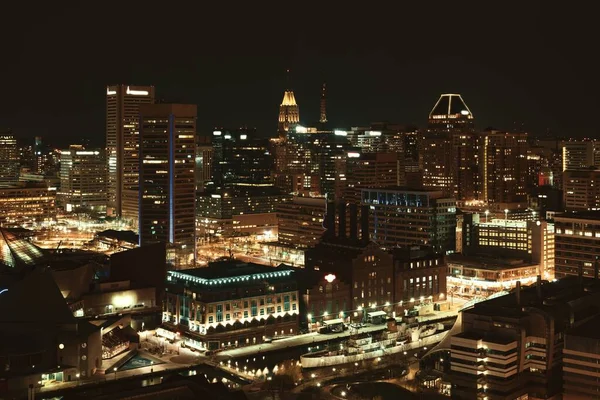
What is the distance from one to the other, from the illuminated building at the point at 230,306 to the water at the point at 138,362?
174 centimetres

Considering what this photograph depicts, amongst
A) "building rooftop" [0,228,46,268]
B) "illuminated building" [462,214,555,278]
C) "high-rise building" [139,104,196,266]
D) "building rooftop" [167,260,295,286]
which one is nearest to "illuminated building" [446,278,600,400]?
"building rooftop" [167,260,295,286]

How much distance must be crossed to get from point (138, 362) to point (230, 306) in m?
3.53

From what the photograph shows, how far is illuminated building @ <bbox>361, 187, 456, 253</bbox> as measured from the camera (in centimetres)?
4208

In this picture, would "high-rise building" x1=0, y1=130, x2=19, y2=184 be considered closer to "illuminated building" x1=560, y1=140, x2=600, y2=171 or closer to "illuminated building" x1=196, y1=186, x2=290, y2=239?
"illuminated building" x1=196, y1=186, x2=290, y2=239

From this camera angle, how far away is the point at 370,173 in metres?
55.6

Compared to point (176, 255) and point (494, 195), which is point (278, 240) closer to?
point (176, 255)

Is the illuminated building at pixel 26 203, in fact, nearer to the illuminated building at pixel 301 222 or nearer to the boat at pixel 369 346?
the illuminated building at pixel 301 222

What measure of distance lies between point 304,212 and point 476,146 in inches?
783

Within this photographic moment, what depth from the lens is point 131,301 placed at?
2952 cm

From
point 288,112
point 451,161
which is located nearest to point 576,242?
point 451,161

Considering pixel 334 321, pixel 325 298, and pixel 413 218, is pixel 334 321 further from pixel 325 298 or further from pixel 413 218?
pixel 413 218

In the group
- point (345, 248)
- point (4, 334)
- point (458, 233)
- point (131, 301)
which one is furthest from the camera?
point (458, 233)

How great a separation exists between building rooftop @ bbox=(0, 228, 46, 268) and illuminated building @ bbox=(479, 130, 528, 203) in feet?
119

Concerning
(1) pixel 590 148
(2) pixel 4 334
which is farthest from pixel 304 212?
(1) pixel 590 148
